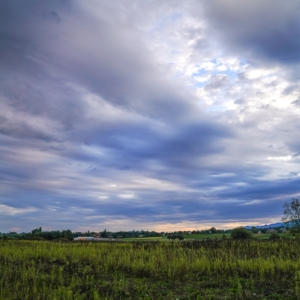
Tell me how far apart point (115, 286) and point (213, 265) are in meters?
5.35

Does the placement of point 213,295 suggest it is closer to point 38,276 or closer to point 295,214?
point 38,276

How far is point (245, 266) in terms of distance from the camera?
13.0 meters

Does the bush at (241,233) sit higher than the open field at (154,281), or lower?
higher

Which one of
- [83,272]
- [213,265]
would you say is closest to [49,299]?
[83,272]

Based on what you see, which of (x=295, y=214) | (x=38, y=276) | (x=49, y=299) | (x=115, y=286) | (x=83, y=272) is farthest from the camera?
(x=295, y=214)

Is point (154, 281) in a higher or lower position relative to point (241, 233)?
lower

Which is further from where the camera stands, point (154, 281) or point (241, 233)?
point (241, 233)

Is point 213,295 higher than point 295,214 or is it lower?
lower

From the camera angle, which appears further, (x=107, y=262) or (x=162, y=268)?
(x=107, y=262)

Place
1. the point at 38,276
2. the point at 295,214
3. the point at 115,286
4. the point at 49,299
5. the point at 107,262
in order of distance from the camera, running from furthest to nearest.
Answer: the point at 295,214, the point at 107,262, the point at 38,276, the point at 115,286, the point at 49,299

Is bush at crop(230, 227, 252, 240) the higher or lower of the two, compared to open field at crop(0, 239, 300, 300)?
higher

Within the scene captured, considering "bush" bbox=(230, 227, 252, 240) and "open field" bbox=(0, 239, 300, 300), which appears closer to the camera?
"open field" bbox=(0, 239, 300, 300)

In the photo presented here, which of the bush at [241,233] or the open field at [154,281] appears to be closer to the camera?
the open field at [154,281]

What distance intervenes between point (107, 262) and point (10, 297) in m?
6.79
